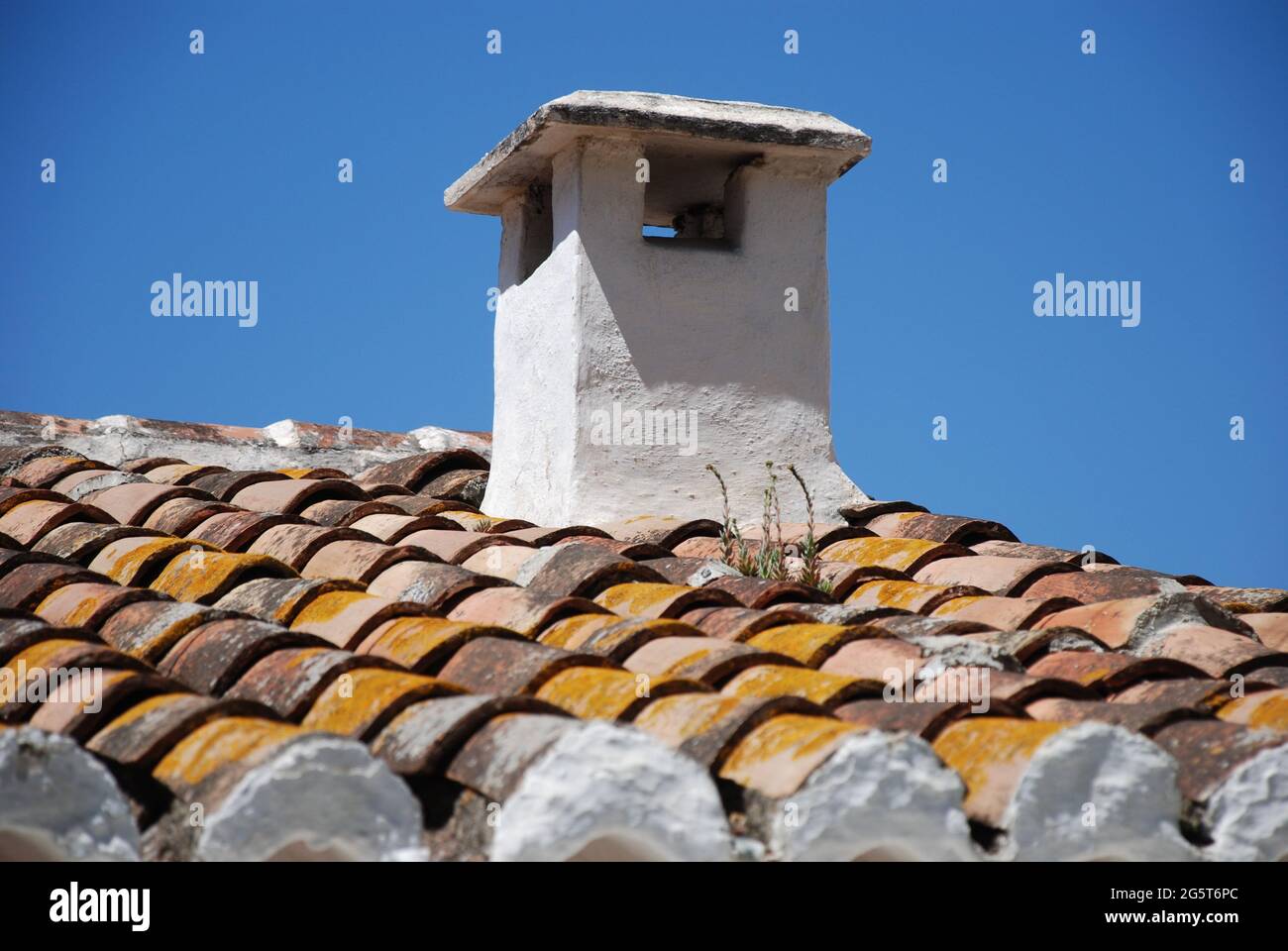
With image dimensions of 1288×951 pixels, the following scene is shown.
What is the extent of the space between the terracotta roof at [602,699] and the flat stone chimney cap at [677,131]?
151cm

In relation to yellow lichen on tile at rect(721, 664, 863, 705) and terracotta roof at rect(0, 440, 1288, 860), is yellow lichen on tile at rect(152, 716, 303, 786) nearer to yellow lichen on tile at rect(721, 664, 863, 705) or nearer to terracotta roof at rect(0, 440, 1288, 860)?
terracotta roof at rect(0, 440, 1288, 860)

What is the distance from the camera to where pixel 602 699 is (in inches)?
118

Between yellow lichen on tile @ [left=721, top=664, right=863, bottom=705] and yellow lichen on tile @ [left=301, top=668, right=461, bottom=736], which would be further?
yellow lichen on tile @ [left=721, top=664, right=863, bottom=705]

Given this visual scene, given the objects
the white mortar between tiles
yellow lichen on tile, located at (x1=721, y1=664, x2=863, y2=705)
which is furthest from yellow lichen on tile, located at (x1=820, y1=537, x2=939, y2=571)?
the white mortar between tiles

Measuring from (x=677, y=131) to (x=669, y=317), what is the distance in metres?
0.67

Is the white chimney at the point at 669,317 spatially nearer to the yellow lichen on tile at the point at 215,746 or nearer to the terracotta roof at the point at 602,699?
the terracotta roof at the point at 602,699

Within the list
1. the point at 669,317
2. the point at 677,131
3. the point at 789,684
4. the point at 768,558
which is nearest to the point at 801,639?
the point at 789,684

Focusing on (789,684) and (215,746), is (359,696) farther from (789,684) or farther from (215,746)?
(789,684)

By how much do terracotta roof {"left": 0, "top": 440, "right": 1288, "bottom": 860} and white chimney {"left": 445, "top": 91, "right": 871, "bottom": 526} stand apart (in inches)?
21.4

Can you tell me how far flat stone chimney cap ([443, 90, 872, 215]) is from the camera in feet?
17.9

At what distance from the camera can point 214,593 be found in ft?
13.2
